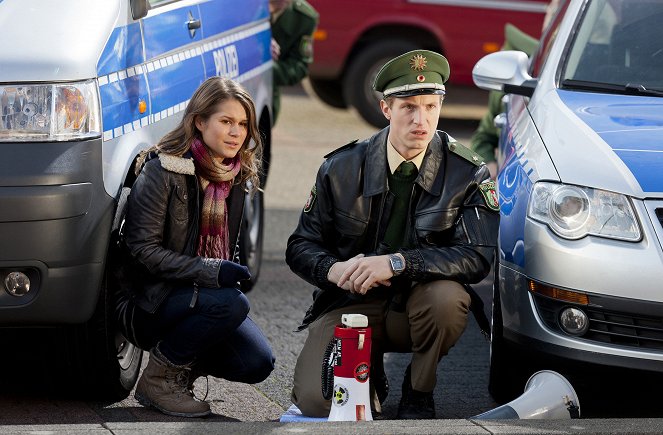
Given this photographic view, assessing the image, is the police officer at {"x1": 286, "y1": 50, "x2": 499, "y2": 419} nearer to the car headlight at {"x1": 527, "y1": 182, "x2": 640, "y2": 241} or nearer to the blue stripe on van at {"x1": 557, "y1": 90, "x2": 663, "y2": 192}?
the car headlight at {"x1": 527, "y1": 182, "x2": 640, "y2": 241}

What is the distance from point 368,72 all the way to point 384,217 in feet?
27.3

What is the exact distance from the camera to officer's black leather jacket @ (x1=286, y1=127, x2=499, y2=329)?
4.41 metres

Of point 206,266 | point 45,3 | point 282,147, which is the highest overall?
point 45,3

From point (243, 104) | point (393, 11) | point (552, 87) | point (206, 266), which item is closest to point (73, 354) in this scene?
point (206, 266)

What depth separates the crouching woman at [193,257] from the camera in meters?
4.41

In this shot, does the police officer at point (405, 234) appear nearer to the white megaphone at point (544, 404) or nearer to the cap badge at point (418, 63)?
the cap badge at point (418, 63)

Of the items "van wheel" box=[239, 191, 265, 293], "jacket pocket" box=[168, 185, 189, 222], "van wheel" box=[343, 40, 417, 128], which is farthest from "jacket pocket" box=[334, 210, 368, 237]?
"van wheel" box=[343, 40, 417, 128]

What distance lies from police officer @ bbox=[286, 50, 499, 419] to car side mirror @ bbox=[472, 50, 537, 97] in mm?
882

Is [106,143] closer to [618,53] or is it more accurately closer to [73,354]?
[73,354]

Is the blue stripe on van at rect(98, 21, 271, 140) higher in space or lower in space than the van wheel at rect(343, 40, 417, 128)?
higher

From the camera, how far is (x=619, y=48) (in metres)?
5.29

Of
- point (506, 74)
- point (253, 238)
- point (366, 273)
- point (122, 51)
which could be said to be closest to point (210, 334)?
point (366, 273)

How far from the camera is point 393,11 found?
1252 cm

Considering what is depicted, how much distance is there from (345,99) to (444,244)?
8534mm
